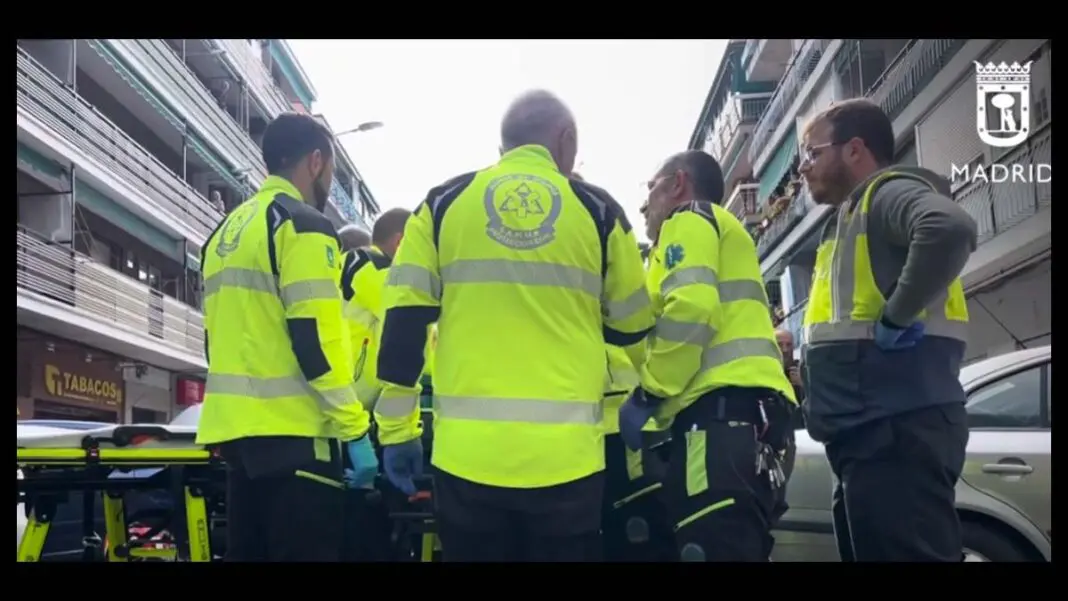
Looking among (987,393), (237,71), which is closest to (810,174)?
(987,393)

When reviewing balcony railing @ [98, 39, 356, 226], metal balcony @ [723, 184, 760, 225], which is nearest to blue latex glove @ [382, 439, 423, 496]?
balcony railing @ [98, 39, 356, 226]

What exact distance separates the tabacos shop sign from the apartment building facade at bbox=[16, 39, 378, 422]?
3 cm

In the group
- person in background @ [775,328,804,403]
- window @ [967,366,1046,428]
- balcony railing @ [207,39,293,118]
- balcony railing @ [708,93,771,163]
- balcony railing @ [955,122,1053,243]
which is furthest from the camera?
balcony railing @ [708,93,771,163]

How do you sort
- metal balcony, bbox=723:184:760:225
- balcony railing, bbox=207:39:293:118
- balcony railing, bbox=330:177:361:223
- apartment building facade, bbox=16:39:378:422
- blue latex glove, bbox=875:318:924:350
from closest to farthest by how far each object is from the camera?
blue latex glove, bbox=875:318:924:350 → apartment building facade, bbox=16:39:378:422 → balcony railing, bbox=207:39:293:118 → balcony railing, bbox=330:177:361:223 → metal balcony, bbox=723:184:760:225

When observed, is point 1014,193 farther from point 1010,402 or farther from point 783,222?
point 783,222

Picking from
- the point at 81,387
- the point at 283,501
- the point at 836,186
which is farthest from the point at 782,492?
the point at 81,387

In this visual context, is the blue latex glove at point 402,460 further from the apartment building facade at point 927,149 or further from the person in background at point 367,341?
the apartment building facade at point 927,149

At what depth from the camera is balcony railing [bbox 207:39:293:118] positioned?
2338 centimetres

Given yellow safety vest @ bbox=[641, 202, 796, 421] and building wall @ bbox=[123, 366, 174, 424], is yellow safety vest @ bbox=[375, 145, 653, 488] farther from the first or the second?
building wall @ bbox=[123, 366, 174, 424]

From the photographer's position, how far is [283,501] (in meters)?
3.07

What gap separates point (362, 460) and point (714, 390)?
1116 mm
